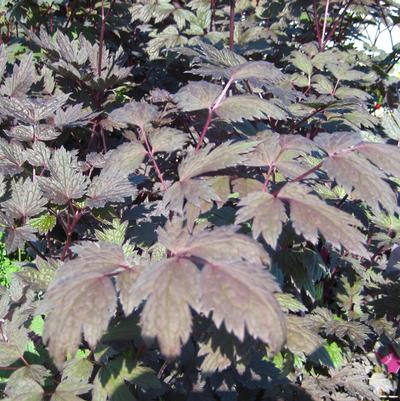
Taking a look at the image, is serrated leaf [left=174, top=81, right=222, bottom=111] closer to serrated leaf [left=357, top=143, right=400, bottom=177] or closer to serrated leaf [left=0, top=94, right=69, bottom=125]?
serrated leaf [left=357, top=143, right=400, bottom=177]

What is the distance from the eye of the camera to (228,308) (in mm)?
827

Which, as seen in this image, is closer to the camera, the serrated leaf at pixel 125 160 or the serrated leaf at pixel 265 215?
the serrated leaf at pixel 265 215

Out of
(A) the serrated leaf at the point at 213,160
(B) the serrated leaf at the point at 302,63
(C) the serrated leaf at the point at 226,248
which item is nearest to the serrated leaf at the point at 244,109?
(A) the serrated leaf at the point at 213,160

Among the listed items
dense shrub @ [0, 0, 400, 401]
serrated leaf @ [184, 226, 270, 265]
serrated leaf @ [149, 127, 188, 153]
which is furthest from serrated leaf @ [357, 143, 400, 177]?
serrated leaf @ [149, 127, 188, 153]

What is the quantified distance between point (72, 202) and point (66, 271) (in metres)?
0.55

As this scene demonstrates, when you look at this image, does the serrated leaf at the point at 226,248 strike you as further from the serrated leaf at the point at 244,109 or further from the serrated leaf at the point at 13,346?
the serrated leaf at the point at 13,346

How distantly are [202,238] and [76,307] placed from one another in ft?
0.85

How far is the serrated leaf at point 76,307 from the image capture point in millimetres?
887

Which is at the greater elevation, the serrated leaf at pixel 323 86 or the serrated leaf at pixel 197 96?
the serrated leaf at pixel 197 96

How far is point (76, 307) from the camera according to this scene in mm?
897

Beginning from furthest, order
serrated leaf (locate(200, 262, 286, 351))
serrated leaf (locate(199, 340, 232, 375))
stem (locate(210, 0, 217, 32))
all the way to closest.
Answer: stem (locate(210, 0, 217, 32))
serrated leaf (locate(199, 340, 232, 375))
serrated leaf (locate(200, 262, 286, 351))

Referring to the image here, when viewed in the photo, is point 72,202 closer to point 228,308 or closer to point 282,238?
point 282,238

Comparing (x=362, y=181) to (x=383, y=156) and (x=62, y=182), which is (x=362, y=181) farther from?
(x=62, y=182)

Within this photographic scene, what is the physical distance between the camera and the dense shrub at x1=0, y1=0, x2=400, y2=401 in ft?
2.97
